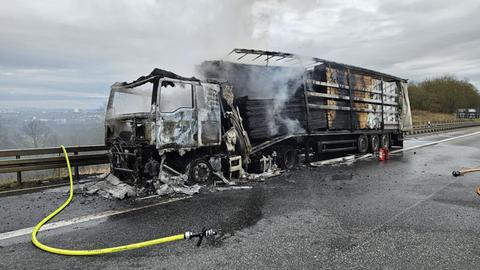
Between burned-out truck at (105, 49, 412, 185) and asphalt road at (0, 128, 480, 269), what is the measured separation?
1.02 meters

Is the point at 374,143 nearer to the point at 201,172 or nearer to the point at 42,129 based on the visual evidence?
the point at 201,172

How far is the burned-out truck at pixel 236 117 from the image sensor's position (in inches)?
244

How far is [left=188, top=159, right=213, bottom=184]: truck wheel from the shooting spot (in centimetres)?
656

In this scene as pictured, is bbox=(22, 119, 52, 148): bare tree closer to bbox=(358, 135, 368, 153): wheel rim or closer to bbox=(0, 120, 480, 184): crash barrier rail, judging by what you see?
bbox=(0, 120, 480, 184): crash barrier rail

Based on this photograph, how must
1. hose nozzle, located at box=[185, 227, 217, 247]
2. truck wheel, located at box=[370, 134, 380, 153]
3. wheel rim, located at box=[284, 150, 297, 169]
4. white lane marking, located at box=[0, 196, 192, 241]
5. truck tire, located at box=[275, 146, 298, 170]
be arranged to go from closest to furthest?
hose nozzle, located at box=[185, 227, 217, 247], white lane marking, located at box=[0, 196, 192, 241], truck tire, located at box=[275, 146, 298, 170], wheel rim, located at box=[284, 150, 297, 169], truck wheel, located at box=[370, 134, 380, 153]

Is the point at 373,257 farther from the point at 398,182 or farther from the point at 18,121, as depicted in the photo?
the point at 18,121

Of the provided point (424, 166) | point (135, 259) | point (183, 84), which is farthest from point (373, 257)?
point (424, 166)

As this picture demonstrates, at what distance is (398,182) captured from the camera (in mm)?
7094

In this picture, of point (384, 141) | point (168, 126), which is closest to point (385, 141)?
point (384, 141)

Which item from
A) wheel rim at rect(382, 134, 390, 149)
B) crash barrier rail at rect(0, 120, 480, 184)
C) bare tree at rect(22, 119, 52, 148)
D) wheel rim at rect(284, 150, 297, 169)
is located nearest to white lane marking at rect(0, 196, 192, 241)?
crash barrier rail at rect(0, 120, 480, 184)

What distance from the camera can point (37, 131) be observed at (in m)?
19.6

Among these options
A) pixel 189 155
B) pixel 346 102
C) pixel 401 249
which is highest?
pixel 346 102

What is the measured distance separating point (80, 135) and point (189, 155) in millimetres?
9789

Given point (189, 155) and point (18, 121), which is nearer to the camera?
point (189, 155)
